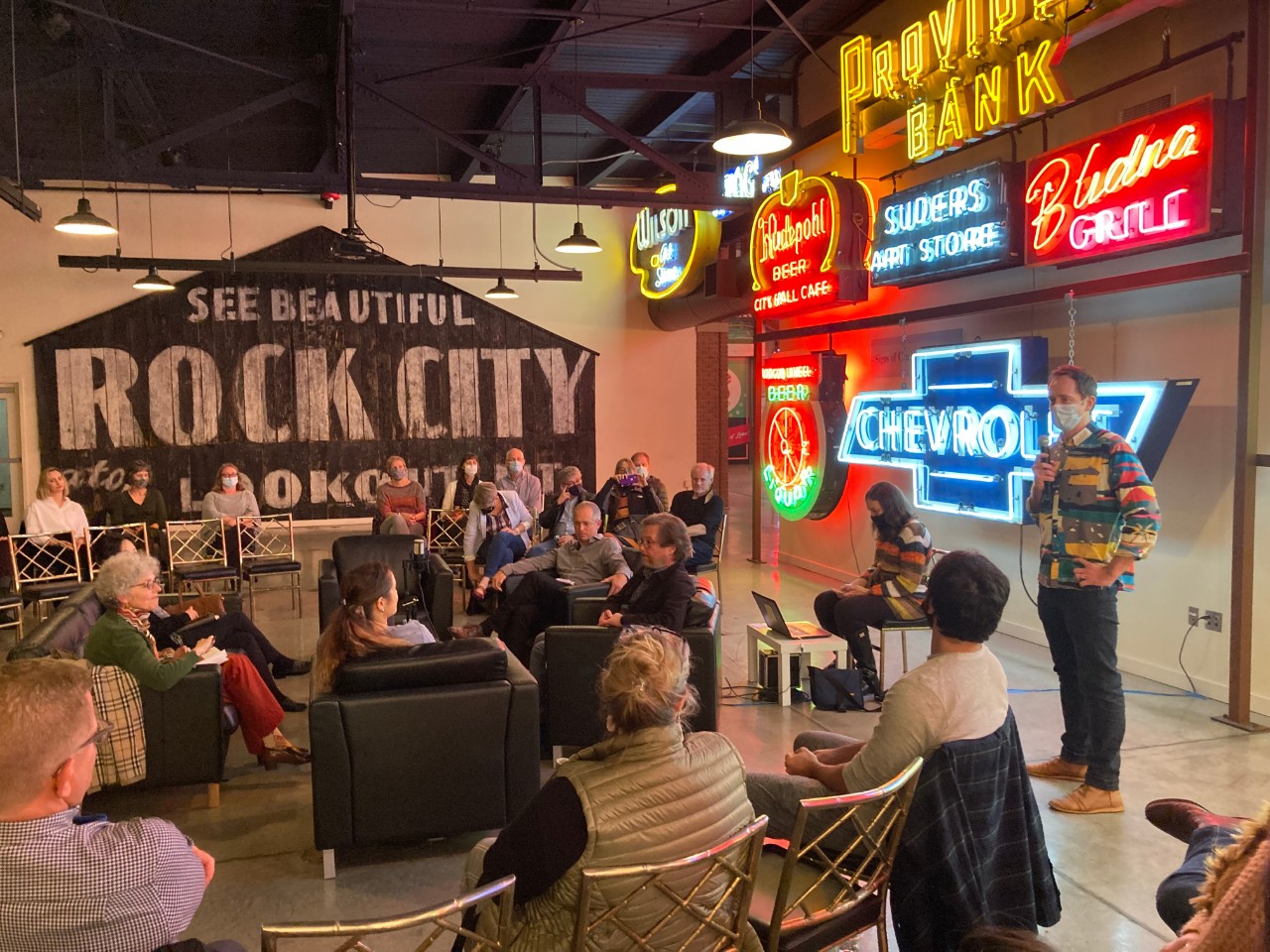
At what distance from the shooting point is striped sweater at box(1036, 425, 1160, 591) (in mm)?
3900

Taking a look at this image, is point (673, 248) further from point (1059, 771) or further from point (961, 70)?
point (1059, 771)

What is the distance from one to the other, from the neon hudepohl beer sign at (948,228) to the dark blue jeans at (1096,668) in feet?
9.93

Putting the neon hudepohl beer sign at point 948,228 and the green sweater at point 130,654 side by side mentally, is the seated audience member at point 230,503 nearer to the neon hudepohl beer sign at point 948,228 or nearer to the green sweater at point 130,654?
the green sweater at point 130,654

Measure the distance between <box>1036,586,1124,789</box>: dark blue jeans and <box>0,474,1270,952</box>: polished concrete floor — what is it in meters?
0.24

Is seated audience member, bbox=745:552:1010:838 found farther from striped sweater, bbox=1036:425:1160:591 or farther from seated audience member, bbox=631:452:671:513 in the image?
seated audience member, bbox=631:452:671:513

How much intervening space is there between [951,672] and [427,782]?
208cm

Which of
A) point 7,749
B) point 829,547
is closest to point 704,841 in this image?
point 7,749

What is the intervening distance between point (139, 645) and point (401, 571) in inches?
122

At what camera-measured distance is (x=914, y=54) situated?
6.59m

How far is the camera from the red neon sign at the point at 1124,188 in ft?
16.0

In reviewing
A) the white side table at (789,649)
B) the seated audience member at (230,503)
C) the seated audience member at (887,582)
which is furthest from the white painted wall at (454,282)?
the seated audience member at (887,582)

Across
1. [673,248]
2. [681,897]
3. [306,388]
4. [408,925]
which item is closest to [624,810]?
[681,897]

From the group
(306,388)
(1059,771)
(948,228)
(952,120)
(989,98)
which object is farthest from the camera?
(306,388)

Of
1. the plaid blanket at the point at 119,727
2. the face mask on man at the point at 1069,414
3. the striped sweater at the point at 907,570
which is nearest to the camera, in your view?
the plaid blanket at the point at 119,727
